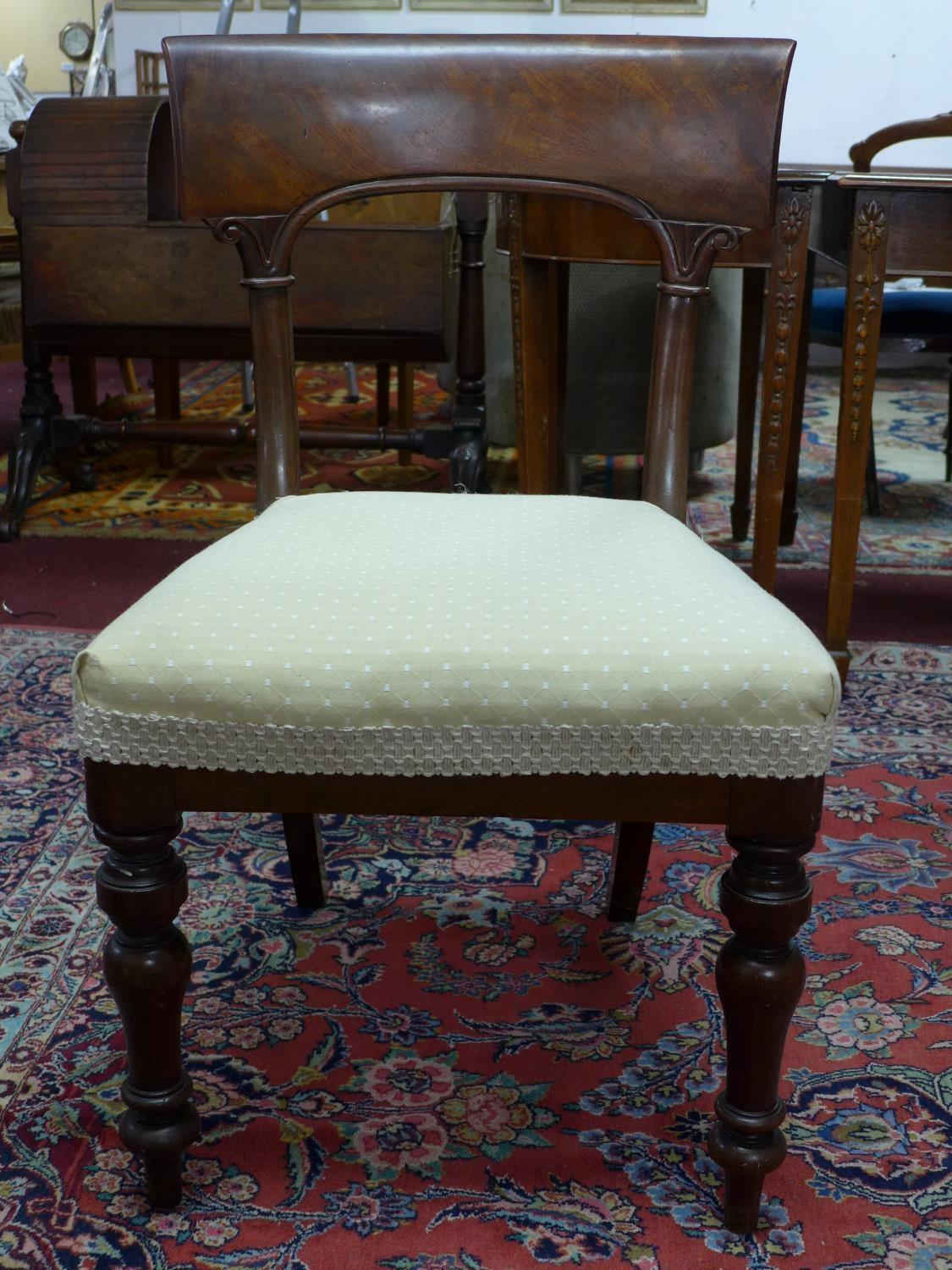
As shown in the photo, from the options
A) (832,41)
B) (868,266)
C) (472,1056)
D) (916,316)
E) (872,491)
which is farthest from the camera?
(832,41)

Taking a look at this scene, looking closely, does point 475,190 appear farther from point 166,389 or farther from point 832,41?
point 832,41

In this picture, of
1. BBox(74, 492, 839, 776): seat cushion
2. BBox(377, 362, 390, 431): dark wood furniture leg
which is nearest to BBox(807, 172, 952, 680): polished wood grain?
BBox(74, 492, 839, 776): seat cushion

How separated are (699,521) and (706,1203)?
2.32 m

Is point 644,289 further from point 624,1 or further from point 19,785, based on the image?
point 624,1

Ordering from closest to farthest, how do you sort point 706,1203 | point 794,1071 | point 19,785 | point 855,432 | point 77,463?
point 706,1203, point 794,1071, point 19,785, point 855,432, point 77,463

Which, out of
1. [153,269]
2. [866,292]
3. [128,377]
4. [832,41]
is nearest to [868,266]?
[866,292]

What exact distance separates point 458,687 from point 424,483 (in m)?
2.69

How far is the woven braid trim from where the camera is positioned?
2.98 ft

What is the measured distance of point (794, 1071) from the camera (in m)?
1.26

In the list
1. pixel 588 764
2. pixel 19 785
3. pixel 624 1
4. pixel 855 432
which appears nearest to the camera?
pixel 588 764

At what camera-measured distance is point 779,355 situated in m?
2.12

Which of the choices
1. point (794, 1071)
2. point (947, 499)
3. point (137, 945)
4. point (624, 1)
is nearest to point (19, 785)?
point (137, 945)

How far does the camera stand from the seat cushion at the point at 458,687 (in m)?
0.90

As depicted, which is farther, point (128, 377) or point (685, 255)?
point (128, 377)
